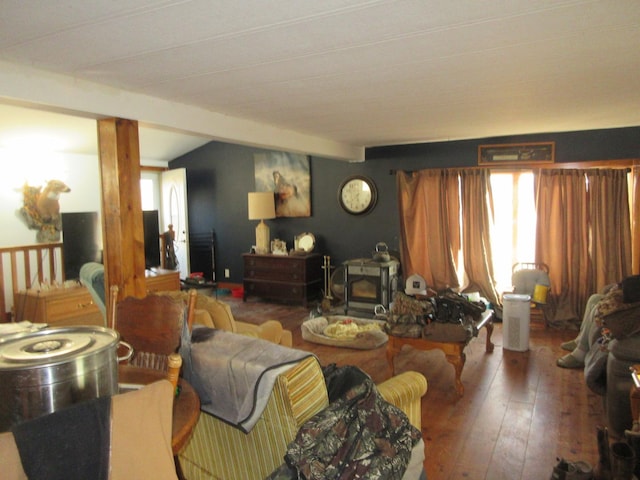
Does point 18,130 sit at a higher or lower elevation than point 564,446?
higher

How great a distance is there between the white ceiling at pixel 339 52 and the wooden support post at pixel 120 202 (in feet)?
0.83

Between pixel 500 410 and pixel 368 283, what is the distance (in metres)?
2.80

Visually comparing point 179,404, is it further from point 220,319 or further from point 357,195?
point 357,195

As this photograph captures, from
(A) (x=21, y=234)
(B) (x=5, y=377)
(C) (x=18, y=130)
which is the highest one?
(C) (x=18, y=130)

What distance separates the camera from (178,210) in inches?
306

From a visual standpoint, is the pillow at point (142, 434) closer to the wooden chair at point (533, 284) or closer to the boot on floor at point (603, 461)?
the boot on floor at point (603, 461)

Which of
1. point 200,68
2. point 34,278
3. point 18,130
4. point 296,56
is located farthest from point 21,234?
A: point 296,56

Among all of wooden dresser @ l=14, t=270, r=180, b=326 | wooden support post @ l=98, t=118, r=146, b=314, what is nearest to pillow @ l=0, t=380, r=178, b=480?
wooden support post @ l=98, t=118, r=146, b=314

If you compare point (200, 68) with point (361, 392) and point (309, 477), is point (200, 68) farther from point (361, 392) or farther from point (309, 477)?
point (309, 477)

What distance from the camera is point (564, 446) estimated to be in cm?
273

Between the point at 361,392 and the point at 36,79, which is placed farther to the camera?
the point at 36,79

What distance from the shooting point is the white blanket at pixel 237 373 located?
1834 mm

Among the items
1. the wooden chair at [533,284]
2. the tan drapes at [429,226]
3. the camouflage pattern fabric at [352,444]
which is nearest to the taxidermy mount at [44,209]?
the tan drapes at [429,226]

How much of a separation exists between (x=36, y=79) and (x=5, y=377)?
1.87m
